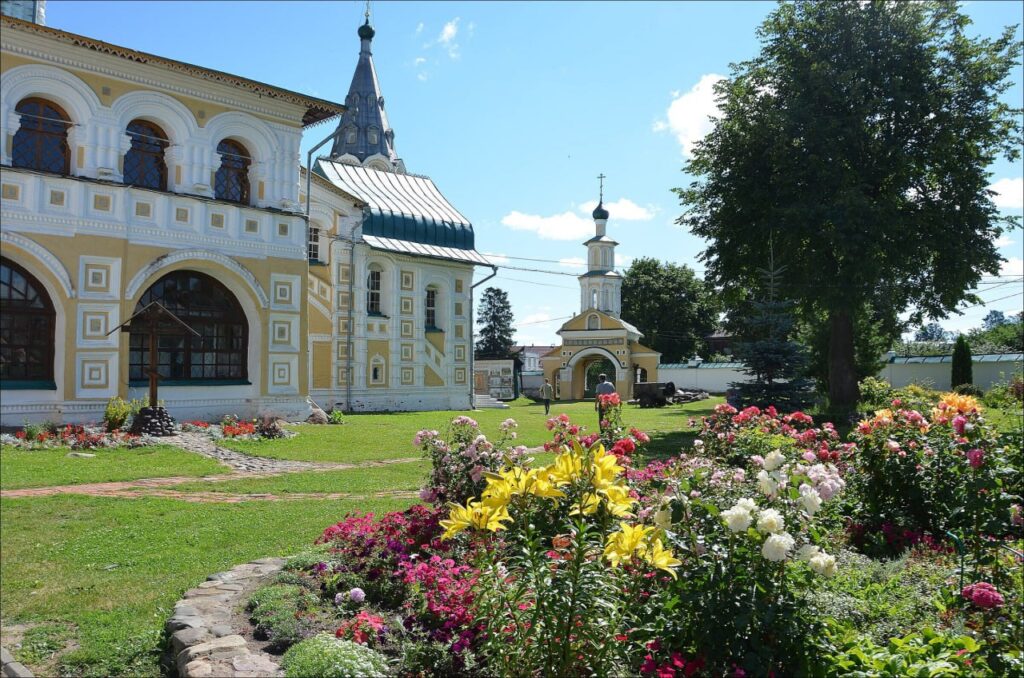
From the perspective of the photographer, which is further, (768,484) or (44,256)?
(44,256)

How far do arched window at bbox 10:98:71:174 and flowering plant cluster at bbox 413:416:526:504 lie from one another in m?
11.1

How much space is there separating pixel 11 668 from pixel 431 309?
71.6 feet

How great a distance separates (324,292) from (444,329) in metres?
5.69

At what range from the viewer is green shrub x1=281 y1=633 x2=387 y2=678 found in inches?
128

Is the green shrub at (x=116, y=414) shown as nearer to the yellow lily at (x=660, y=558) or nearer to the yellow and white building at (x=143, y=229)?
the yellow and white building at (x=143, y=229)

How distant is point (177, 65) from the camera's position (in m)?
14.2

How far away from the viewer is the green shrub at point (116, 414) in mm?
12186

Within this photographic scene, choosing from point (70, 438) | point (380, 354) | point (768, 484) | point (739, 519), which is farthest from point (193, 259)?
point (739, 519)

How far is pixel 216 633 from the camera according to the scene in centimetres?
406

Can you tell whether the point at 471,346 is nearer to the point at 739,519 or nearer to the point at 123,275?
the point at 123,275

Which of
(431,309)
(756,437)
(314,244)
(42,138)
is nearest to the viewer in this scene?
(756,437)

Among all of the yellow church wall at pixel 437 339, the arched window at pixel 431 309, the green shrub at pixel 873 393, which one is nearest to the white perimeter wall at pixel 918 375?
the green shrub at pixel 873 393

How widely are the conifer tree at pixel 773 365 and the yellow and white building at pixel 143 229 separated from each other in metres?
10.0

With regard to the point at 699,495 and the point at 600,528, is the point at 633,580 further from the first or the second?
the point at 699,495
